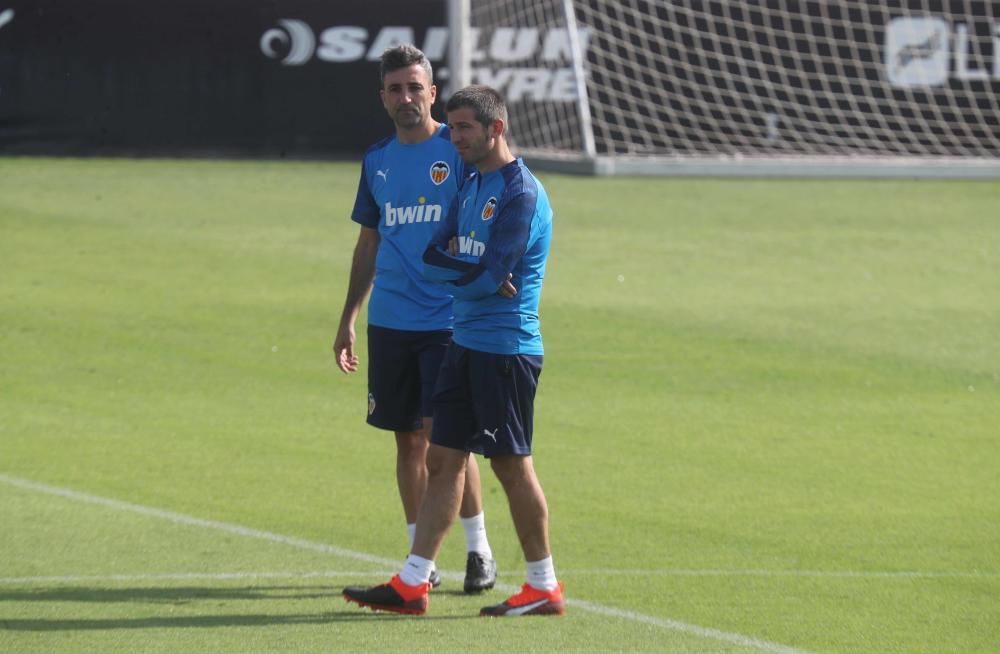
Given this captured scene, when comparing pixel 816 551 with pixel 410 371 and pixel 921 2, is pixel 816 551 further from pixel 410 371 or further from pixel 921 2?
pixel 921 2

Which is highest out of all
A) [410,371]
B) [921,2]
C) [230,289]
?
[921,2]

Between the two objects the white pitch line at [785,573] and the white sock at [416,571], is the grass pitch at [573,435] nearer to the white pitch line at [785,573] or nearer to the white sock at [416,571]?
the white pitch line at [785,573]

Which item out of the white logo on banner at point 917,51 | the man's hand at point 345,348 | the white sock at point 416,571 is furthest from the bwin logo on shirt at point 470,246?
the white logo on banner at point 917,51

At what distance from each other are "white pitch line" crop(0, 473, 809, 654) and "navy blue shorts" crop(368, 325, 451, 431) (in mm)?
708

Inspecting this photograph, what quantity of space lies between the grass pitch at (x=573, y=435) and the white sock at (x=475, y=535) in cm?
19

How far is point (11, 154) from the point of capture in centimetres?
2141

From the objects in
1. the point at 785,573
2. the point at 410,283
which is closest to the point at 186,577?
the point at 410,283

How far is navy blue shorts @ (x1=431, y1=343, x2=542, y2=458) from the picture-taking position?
6.34 metres

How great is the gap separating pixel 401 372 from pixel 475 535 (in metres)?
0.74

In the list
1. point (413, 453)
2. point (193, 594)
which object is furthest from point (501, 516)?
point (193, 594)

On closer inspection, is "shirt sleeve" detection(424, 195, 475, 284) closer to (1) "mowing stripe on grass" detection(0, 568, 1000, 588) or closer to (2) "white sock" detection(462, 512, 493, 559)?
(2) "white sock" detection(462, 512, 493, 559)

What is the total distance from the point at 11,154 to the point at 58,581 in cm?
1549

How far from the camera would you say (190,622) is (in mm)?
6344

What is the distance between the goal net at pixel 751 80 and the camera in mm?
21844
